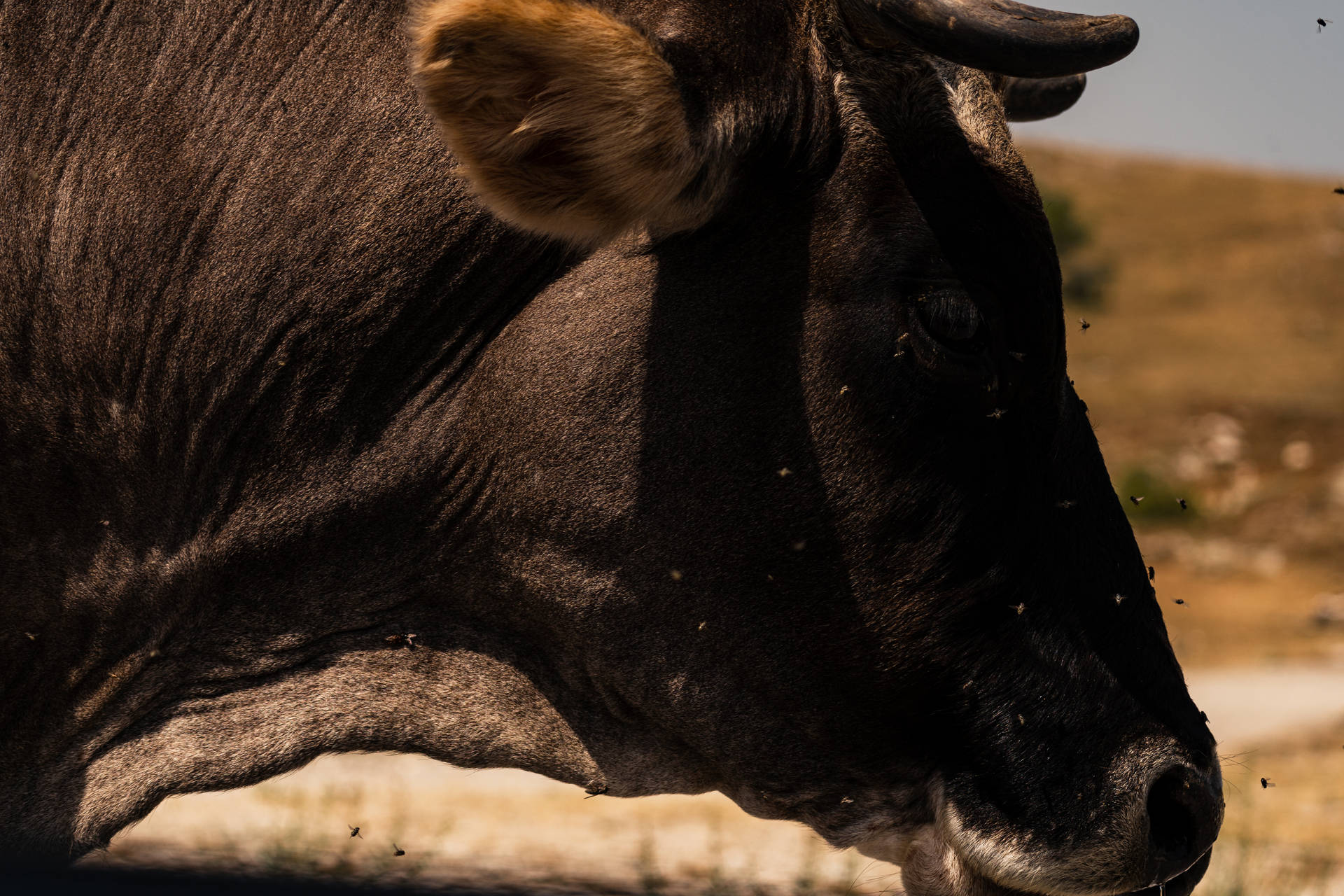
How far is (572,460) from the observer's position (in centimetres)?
349

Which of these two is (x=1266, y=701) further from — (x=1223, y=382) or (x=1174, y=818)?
(x=1223, y=382)

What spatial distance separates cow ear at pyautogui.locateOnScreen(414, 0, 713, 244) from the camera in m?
2.88

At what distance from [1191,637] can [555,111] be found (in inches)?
678

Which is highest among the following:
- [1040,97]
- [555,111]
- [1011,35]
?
[555,111]

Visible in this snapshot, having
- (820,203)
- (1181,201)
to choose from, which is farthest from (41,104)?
(1181,201)

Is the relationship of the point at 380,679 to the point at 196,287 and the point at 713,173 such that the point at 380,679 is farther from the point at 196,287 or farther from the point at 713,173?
the point at 713,173

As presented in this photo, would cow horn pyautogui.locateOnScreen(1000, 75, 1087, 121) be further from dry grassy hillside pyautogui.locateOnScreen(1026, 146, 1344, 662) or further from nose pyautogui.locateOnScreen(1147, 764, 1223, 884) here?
dry grassy hillside pyautogui.locateOnScreen(1026, 146, 1344, 662)

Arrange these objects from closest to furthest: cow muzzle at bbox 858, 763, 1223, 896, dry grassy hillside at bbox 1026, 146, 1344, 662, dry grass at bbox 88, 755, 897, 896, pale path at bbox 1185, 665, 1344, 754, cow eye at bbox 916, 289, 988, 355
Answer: cow eye at bbox 916, 289, 988, 355 → cow muzzle at bbox 858, 763, 1223, 896 → dry grass at bbox 88, 755, 897, 896 → pale path at bbox 1185, 665, 1344, 754 → dry grassy hillside at bbox 1026, 146, 1344, 662

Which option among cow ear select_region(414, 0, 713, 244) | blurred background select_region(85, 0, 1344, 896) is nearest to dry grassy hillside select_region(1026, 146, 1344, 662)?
blurred background select_region(85, 0, 1344, 896)

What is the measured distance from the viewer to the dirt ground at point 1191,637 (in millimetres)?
6062

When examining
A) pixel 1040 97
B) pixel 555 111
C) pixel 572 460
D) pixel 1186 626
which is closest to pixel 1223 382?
pixel 1186 626

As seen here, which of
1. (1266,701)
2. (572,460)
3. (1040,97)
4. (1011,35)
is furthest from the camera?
(1266,701)

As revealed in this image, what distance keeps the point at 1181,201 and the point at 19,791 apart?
2408 inches

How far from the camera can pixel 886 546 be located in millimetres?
3441
